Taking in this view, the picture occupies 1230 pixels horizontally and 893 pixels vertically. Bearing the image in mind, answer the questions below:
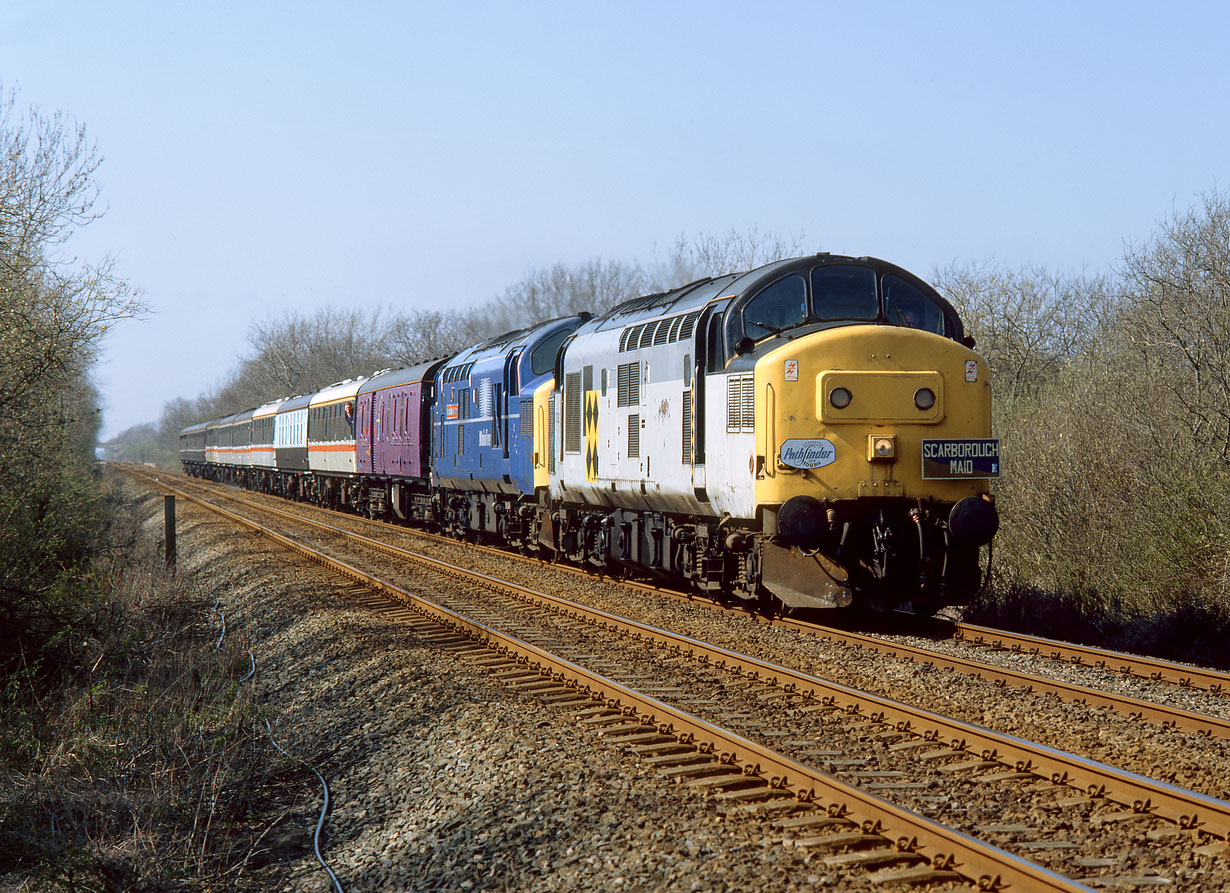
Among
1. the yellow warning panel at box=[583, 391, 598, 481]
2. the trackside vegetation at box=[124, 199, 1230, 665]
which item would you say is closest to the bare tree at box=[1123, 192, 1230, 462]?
the trackside vegetation at box=[124, 199, 1230, 665]

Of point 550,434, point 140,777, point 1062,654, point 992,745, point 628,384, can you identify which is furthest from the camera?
point 550,434

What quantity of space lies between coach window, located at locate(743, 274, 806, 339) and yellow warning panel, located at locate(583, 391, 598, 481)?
4042 millimetres

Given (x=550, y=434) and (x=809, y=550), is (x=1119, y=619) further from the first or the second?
(x=550, y=434)

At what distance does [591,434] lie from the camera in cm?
1492

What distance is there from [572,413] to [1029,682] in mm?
8575

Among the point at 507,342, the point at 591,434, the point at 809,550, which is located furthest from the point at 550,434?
the point at 809,550

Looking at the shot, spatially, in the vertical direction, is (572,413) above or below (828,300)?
below

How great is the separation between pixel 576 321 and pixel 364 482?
1472 cm

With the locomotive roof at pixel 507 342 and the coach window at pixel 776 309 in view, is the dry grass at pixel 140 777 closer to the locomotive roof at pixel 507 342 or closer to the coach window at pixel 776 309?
the coach window at pixel 776 309

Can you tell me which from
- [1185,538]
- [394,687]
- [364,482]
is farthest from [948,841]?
[364,482]

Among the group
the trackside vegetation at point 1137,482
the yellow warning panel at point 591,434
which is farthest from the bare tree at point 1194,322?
the yellow warning panel at point 591,434

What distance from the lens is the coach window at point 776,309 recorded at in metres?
11.1

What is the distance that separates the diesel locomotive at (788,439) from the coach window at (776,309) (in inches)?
0.6

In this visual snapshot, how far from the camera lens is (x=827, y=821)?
525 cm
